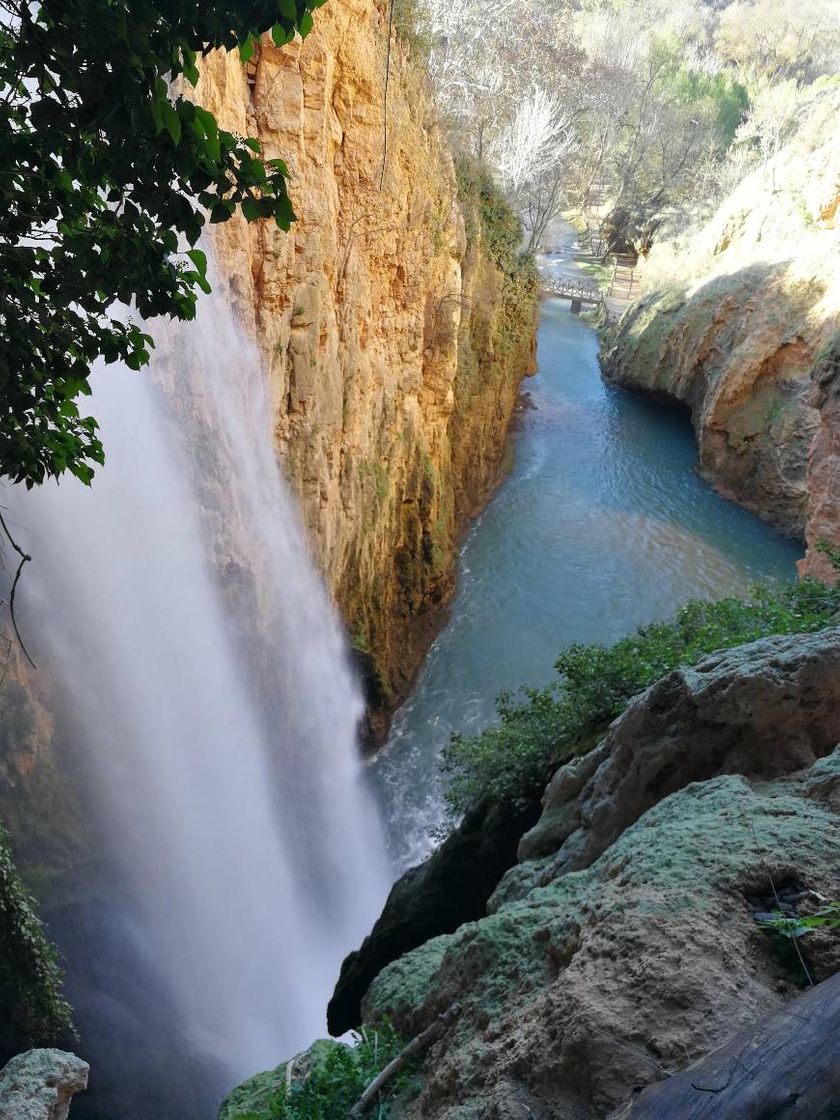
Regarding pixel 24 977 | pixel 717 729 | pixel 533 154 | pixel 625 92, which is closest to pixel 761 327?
pixel 533 154

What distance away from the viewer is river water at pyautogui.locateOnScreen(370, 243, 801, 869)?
44.8ft

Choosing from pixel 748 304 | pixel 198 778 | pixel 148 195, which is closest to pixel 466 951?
pixel 148 195

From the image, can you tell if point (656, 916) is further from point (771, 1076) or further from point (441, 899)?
point (441, 899)

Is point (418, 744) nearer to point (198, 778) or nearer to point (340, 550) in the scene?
point (340, 550)

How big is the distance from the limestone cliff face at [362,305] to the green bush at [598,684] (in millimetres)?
4243

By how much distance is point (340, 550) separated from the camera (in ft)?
40.3

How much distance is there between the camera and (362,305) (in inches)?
473

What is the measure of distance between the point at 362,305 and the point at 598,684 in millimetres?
7137

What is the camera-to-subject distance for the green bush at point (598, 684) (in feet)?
23.9

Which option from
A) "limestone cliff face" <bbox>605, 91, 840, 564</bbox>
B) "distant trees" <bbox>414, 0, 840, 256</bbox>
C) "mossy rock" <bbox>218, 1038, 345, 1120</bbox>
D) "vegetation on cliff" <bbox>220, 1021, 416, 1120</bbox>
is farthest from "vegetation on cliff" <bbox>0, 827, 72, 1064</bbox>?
"limestone cliff face" <bbox>605, 91, 840, 564</bbox>

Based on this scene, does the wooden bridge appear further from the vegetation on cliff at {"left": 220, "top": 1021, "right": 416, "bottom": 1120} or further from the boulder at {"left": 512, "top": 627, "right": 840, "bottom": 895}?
the vegetation on cliff at {"left": 220, "top": 1021, "right": 416, "bottom": 1120}

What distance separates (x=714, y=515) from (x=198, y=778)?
17.0m

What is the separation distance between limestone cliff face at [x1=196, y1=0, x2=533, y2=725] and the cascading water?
83 cm

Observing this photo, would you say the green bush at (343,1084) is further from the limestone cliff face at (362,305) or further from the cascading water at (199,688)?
the limestone cliff face at (362,305)
